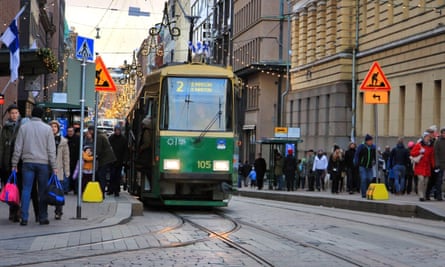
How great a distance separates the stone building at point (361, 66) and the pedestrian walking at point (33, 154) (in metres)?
22.5

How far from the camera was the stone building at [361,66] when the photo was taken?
3716 cm

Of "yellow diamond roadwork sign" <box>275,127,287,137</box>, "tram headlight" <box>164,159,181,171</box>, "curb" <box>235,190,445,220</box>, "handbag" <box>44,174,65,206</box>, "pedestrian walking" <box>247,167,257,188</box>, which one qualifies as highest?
"yellow diamond roadwork sign" <box>275,127,287,137</box>

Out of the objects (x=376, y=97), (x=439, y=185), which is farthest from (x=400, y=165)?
(x=376, y=97)

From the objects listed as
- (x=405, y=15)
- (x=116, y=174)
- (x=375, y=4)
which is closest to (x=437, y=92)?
(x=405, y=15)

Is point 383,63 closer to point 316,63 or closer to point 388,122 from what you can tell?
point 388,122

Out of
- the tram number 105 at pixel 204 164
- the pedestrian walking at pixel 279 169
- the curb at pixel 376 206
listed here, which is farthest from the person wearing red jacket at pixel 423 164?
the pedestrian walking at pixel 279 169

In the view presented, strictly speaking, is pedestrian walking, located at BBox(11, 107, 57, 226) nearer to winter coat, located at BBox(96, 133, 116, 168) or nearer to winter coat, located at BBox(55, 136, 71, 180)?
winter coat, located at BBox(55, 136, 71, 180)

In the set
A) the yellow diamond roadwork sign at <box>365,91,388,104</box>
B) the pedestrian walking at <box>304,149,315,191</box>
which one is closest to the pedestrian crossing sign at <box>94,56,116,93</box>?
the yellow diamond roadwork sign at <box>365,91,388,104</box>

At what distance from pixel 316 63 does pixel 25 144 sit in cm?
3913

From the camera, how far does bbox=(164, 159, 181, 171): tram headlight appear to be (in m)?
21.4

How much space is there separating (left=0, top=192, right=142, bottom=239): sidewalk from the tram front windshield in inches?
84.7

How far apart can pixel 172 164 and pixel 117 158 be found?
4195mm

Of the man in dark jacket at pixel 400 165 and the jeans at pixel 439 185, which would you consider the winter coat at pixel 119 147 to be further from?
the man in dark jacket at pixel 400 165

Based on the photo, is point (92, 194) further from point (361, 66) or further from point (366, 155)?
point (361, 66)
